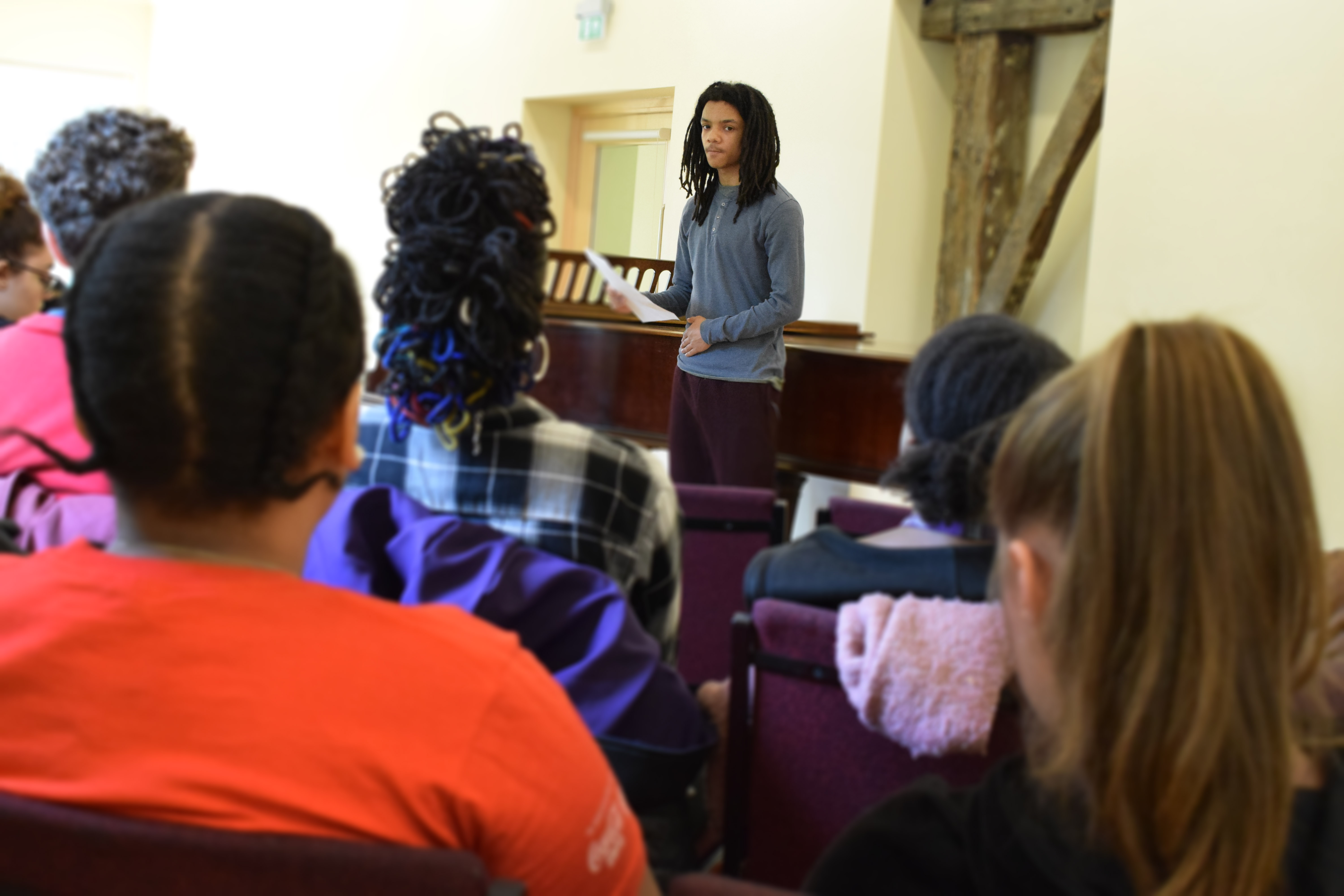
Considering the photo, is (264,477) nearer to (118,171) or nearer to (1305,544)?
(1305,544)

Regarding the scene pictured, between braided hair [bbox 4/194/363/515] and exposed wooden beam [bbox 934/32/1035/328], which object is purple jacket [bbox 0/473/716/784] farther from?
exposed wooden beam [bbox 934/32/1035/328]

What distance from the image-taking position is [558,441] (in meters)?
1.07

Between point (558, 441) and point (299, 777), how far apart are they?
21.4 inches

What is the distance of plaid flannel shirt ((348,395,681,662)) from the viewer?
1.06m

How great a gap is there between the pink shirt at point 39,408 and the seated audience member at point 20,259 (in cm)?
54

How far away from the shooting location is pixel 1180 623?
529 millimetres

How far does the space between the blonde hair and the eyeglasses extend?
1.93 metres

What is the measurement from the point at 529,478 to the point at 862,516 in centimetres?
101

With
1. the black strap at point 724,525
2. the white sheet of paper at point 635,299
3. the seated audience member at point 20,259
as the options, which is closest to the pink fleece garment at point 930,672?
the white sheet of paper at point 635,299

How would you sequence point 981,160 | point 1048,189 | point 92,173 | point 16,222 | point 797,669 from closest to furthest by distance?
point 797,669, point 92,173, point 16,222, point 981,160, point 1048,189

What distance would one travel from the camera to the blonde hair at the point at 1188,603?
52 cm

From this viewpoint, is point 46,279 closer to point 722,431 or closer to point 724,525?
point 724,525

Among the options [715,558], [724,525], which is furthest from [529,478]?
[715,558]

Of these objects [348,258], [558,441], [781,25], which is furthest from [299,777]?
[781,25]
